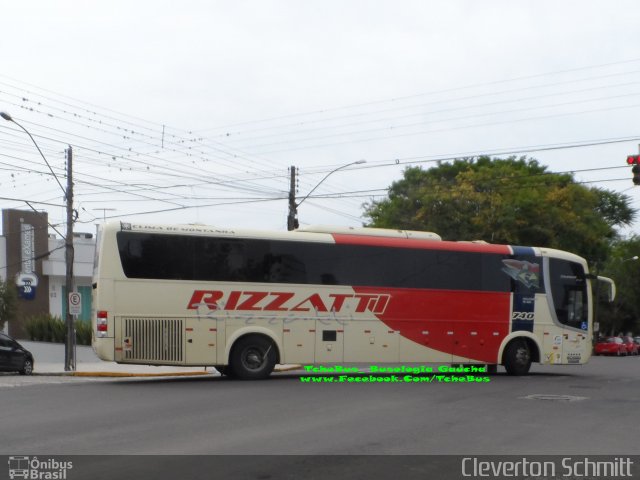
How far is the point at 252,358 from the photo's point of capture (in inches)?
831

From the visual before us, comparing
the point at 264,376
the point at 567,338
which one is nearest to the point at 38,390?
the point at 264,376

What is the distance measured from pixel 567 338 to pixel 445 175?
3217cm

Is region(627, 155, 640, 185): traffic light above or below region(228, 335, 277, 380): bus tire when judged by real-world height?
above

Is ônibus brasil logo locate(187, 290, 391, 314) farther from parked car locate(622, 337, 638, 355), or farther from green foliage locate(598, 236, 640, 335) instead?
green foliage locate(598, 236, 640, 335)

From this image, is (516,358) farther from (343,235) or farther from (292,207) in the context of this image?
(292,207)

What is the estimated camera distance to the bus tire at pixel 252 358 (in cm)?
2086

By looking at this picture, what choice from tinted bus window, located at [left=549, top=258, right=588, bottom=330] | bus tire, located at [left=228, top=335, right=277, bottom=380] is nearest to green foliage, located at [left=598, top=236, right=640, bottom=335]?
tinted bus window, located at [left=549, top=258, right=588, bottom=330]

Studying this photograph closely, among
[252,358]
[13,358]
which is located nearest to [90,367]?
[13,358]

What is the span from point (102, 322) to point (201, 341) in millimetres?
2338

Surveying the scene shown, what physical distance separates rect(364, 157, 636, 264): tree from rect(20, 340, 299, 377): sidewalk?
55.3 feet

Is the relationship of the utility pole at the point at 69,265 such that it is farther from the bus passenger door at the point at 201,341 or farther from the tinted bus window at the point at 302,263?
the bus passenger door at the point at 201,341
